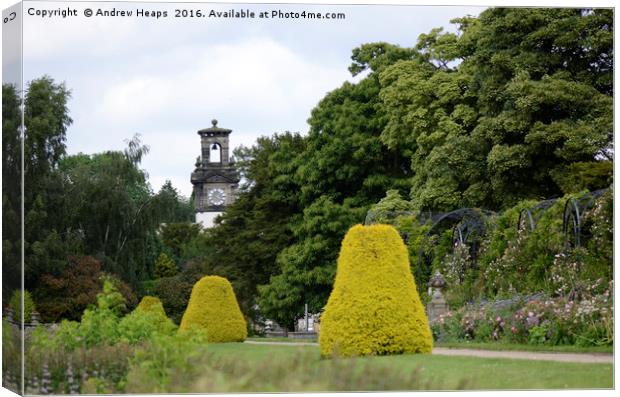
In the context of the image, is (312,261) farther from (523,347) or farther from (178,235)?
(523,347)

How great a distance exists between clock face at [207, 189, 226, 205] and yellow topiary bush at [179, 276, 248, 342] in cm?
698

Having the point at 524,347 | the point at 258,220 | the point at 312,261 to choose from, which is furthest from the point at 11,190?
the point at 258,220

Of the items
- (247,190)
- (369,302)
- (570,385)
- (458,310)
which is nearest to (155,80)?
(369,302)

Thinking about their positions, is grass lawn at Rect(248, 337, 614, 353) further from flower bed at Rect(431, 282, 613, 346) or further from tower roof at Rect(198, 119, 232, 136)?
tower roof at Rect(198, 119, 232, 136)

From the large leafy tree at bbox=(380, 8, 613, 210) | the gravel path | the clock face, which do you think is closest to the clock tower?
the clock face

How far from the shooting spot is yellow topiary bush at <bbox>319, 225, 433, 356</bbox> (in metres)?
14.1

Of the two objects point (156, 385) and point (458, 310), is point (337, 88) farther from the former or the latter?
point (156, 385)

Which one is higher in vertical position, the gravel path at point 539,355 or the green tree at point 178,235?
the green tree at point 178,235

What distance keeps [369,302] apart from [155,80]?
5309 mm

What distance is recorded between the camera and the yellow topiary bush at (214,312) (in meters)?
21.0

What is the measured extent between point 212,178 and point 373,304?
12201 mm

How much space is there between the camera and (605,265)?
1858cm

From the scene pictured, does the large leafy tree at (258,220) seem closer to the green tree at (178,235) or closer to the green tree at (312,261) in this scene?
the green tree at (312,261)

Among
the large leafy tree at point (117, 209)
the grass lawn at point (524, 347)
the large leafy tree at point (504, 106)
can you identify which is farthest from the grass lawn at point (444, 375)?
the large leafy tree at point (117, 209)
